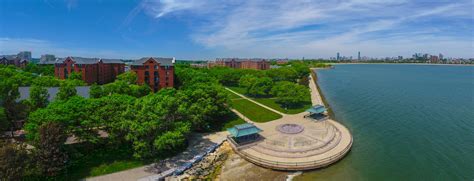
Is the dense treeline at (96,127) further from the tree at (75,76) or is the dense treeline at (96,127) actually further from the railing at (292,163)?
the tree at (75,76)

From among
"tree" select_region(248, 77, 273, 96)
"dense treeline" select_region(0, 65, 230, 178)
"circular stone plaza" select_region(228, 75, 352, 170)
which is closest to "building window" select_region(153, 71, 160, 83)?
"tree" select_region(248, 77, 273, 96)

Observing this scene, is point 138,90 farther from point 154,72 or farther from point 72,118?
point 72,118

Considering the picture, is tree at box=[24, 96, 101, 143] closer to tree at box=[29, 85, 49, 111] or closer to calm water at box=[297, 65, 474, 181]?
tree at box=[29, 85, 49, 111]

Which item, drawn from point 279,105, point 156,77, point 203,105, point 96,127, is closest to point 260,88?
point 279,105

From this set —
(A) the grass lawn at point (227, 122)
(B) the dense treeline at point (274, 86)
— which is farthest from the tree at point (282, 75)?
(A) the grass lawn at point (227, 122)

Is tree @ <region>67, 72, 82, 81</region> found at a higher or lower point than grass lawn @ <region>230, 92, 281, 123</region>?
higher

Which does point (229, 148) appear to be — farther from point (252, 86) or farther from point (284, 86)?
point (252, 86)

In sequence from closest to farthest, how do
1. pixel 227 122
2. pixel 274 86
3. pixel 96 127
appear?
1. pixel 96 127
2. pixel 227 122
3. pixel 274 86
